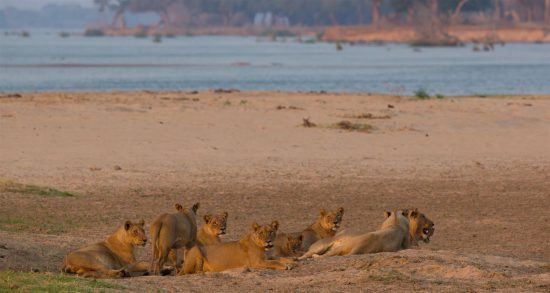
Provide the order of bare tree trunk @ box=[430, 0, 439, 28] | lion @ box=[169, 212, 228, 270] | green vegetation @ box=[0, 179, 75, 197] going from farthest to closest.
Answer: bare tree trunk @ box=[430, 0, 439, 28] < green vegetation @ box=[0, 179, 75, 197] < lion @ box=[169, 212, 228, 270]

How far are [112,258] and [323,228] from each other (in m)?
2.41

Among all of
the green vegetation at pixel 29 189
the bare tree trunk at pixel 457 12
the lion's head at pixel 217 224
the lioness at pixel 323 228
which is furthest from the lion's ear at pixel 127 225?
the bare tree trunk at pixel 457 12

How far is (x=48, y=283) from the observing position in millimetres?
9695

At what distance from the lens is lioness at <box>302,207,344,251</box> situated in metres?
12.5

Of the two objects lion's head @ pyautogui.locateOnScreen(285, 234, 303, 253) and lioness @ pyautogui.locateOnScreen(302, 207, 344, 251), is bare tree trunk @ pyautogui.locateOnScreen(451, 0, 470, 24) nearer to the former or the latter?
lioness @ pyautogui.locateOnScreen(302, 207, 344, 251)

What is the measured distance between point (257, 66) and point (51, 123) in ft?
160

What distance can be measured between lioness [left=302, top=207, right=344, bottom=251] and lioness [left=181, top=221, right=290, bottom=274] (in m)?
1.24

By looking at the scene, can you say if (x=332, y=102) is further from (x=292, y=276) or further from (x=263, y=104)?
(x=292, y=276)

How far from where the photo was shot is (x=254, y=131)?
2350 cm

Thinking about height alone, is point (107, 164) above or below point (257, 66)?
above

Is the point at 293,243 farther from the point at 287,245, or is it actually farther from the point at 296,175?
the point at 296,175

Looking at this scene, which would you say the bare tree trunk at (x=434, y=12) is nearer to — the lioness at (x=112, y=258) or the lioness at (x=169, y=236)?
the lioness at (x=169, y=236)

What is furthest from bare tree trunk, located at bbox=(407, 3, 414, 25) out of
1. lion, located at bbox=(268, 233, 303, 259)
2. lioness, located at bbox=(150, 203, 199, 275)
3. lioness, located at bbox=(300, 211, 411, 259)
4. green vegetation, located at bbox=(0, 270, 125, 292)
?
green vegetation, located at bbox=(0, 270, 125, 292)

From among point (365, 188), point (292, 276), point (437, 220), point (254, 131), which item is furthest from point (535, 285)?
point (254, 131)
